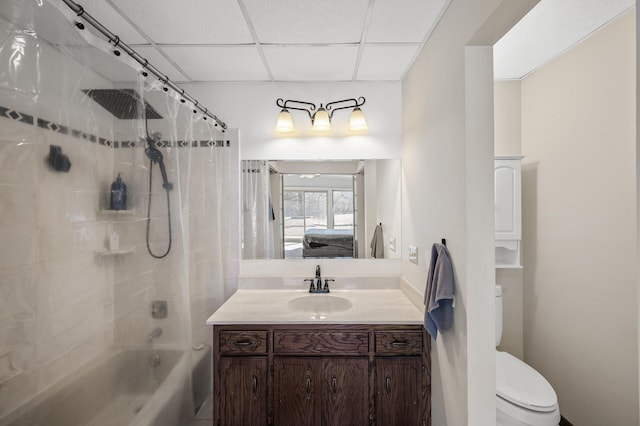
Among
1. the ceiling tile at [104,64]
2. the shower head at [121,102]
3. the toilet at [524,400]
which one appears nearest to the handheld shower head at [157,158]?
the shower head at [121,102]

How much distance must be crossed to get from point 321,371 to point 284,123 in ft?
5.31

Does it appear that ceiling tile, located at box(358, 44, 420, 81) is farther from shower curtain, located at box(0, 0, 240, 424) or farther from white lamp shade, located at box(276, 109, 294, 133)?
shower curtain, located at box(0, 0, 240, 424)

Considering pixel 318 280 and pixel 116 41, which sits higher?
pixel 116 41

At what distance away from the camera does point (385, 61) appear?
186cm

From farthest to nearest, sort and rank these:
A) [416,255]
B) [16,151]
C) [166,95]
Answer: [416,255] < [166,95] < [16,151]

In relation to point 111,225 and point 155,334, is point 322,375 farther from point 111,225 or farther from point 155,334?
point 111,225

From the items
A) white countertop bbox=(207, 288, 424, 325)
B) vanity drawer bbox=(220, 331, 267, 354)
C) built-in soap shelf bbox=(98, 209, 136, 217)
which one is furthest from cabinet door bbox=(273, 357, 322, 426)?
built-in soap shelf bbox=(98, 209, 136, 217)

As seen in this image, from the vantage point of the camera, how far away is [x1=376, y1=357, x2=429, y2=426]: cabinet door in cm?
160

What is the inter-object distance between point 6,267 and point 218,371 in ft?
3.74

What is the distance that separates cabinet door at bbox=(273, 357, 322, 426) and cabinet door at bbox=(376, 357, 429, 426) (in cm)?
35

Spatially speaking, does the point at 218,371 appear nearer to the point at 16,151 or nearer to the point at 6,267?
the point at 6,267

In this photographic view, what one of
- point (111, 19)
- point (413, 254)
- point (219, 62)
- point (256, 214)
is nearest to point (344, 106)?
point (219, 62)

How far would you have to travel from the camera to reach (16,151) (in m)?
0.78

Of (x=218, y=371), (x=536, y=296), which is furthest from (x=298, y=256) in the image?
(x=536, y=296)
